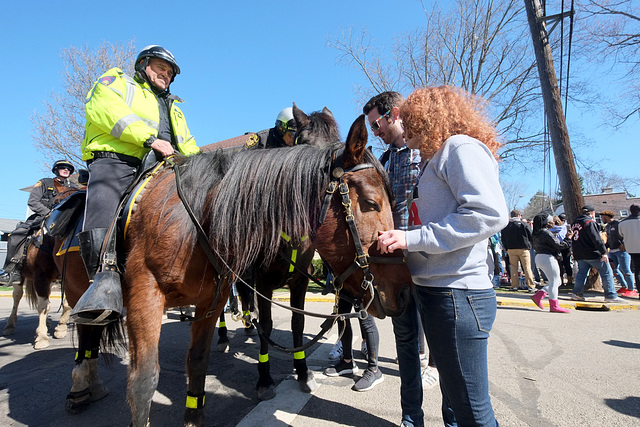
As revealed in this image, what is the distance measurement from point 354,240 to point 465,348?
2.52ft

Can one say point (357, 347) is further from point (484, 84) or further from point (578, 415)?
point (484, 84)

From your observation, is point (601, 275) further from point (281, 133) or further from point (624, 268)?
point (281, 133)

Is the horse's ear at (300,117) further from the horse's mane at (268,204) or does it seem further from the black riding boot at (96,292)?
the black riding boot at (96,292)

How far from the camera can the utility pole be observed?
934 centimetres

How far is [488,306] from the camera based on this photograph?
1651mm

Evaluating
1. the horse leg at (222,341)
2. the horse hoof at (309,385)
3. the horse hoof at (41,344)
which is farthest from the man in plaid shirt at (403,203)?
the horse hoof at (41,344)

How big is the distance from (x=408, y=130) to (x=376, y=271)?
847mm

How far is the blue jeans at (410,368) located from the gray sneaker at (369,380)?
0.81 m

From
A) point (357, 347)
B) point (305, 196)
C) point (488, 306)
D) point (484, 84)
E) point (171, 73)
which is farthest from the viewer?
point (484, 84)

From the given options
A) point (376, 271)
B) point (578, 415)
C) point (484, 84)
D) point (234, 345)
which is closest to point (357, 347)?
point (234, 345)

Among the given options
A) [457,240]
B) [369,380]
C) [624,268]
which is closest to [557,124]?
[624,268]

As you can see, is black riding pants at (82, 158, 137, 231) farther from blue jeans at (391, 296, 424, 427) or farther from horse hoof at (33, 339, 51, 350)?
horse hoof at (33, 339, 51, 350)

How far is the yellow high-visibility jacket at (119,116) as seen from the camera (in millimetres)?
2461

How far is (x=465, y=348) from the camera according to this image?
1581 mm
